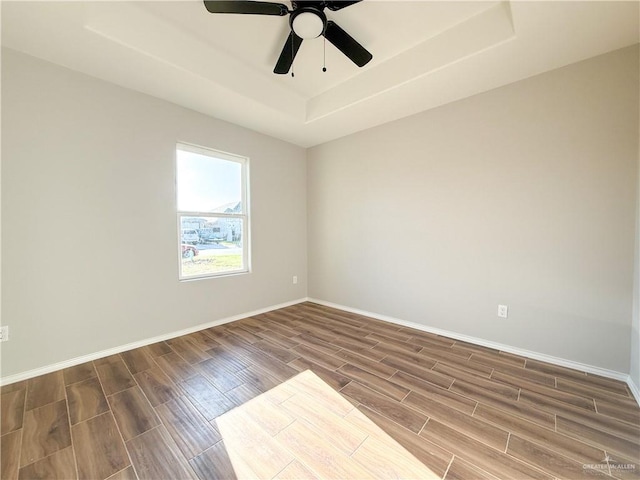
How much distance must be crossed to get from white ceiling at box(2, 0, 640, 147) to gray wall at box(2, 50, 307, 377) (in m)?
0.25

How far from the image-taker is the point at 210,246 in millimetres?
3188

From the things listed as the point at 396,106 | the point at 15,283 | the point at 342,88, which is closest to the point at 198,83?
the point at 342,88

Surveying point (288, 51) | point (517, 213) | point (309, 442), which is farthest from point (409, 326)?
point (288, 51)

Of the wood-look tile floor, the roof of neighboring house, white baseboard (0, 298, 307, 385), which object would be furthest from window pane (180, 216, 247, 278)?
the wood-look tile floor

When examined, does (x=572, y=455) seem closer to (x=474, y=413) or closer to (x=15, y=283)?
(x=474, y=413)

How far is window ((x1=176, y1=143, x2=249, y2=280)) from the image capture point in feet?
9.57

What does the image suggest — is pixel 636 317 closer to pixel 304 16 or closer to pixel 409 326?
pixel 409 326

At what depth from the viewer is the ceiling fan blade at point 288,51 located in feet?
6.42

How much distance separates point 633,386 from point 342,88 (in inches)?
140

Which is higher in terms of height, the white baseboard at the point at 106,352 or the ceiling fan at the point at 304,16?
the ceiling fan at the point at 304,16

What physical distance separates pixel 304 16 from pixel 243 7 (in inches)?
15.6

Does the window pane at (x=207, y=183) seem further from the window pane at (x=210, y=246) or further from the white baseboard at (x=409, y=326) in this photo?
the white baseboard at (x=409, y=326)

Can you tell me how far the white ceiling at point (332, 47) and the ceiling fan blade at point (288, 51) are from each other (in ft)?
0.70

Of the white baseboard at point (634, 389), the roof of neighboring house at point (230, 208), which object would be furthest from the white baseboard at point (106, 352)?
the white baseboard at point (634, 389)
